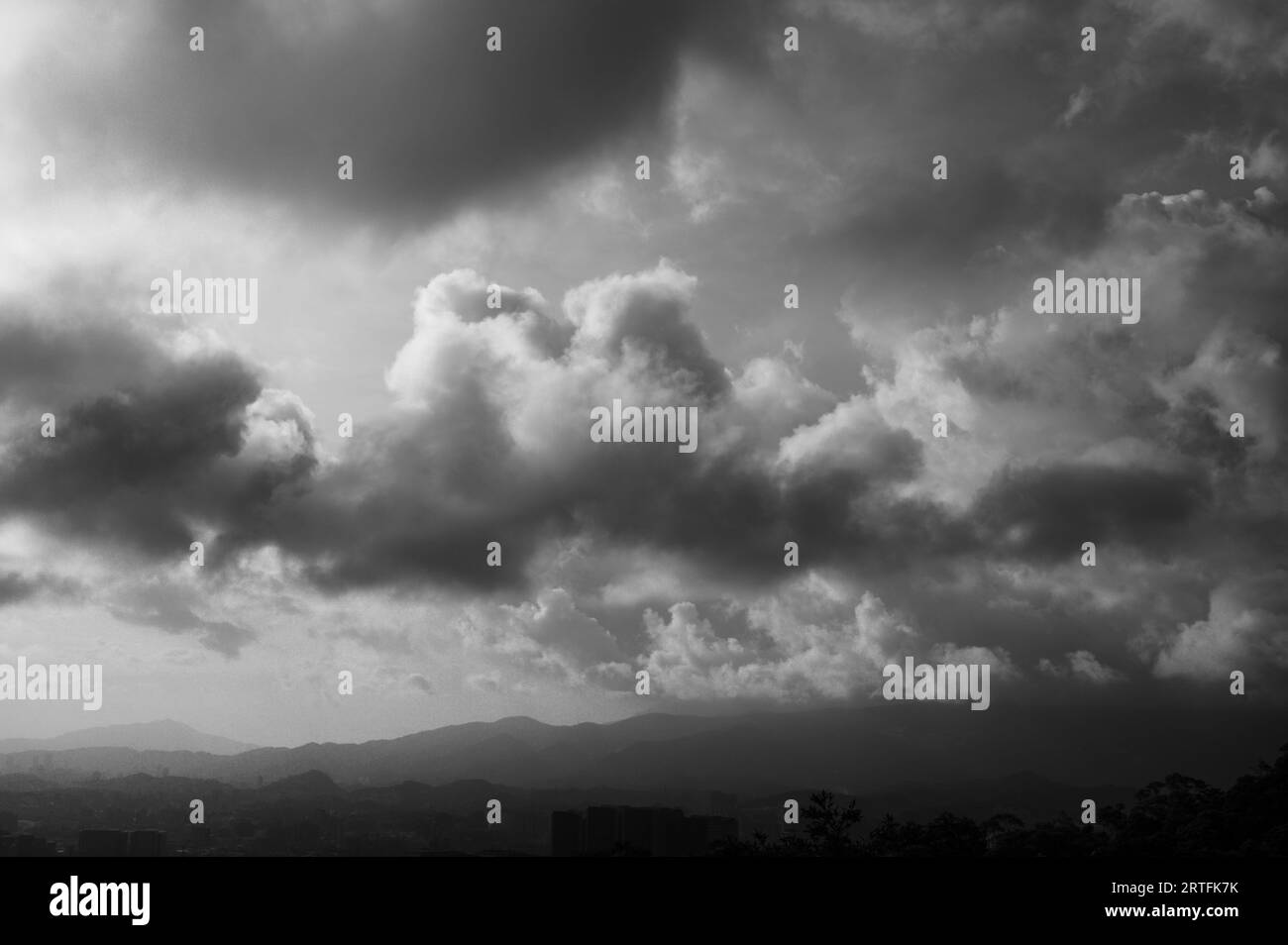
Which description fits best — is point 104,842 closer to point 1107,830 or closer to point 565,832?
point 565,832

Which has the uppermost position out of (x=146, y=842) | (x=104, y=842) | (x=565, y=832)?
(x=565, y=832)

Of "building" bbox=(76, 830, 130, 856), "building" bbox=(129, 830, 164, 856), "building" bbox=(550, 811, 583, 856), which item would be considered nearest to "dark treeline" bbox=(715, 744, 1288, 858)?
"building" bbox=(550, 811, 583, 856)

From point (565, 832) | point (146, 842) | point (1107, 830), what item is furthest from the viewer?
point (146, 842)

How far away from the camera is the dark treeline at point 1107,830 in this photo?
52.3 meters

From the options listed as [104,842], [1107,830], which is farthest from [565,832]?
[104,842]

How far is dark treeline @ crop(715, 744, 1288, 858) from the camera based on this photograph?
52.3m

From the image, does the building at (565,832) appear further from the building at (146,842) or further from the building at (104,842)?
the building at (104,842)

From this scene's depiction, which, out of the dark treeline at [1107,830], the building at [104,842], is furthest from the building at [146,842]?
the dark treeline at [1107,830]

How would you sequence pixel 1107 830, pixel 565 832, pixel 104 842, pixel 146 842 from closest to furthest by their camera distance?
pixel 1107 830, pixel 565 832, pixel 146 842, pixel 104 842

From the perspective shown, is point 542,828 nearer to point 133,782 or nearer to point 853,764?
point 133,782

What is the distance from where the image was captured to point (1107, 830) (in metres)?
67.8

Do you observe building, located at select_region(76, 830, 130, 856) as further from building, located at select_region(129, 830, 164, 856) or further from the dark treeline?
the dark treeline

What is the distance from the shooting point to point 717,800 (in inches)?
3701
